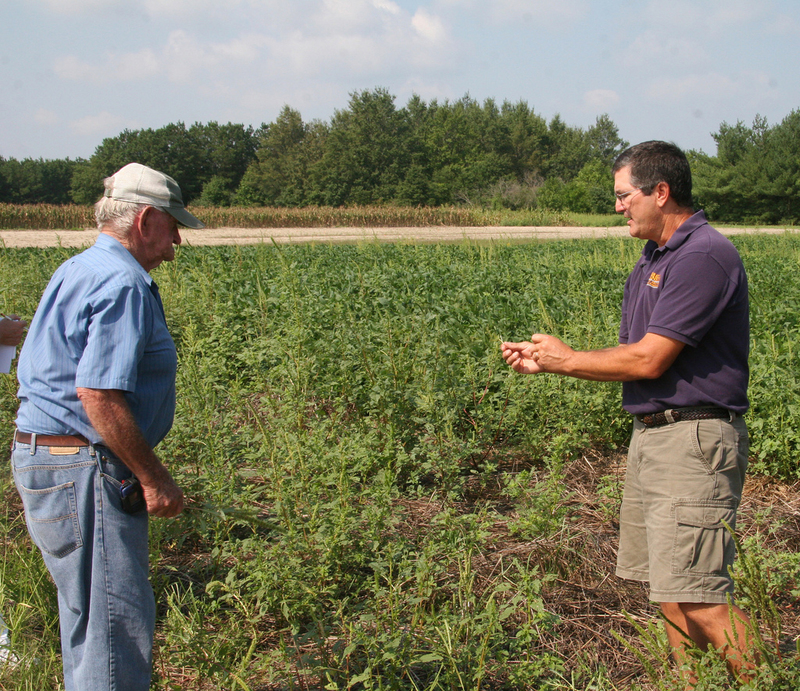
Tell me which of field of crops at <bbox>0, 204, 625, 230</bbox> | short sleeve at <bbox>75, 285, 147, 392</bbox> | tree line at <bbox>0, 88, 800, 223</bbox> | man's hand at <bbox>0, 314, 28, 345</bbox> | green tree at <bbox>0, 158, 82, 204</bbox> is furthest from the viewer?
green tree at <bbox>0, 158, 82, 204</bbox>

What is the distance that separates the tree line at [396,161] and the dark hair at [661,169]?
60.5m

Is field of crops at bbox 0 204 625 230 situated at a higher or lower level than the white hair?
higher

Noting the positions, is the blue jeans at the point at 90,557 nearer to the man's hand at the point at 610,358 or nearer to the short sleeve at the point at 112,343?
the short sleeve at the point at 112,343

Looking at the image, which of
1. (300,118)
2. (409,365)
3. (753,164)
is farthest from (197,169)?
(409,365)

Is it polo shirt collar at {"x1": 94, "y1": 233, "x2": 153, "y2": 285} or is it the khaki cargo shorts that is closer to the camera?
polo shirt collar at {"x1": 94, "y1": 233, "x2": 153, "y2": 285}

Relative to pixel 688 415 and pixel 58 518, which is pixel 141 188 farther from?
pixel 688 415

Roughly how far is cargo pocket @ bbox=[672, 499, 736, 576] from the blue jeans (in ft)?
6.33

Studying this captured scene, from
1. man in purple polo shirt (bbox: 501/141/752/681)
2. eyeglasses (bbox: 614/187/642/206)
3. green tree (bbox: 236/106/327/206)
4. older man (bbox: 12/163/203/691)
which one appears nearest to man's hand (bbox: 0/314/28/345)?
older man (bbox: 12/163/203/691)

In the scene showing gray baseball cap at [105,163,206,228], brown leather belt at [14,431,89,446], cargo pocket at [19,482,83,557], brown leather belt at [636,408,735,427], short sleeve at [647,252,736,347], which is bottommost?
cargo pocket at [19,482,83,557]

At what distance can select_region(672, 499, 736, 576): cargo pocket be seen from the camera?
7.77 feet

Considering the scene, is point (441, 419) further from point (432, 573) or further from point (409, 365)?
point (432, 573)

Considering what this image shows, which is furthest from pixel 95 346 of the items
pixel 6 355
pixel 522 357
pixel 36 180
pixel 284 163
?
pixel 36 180

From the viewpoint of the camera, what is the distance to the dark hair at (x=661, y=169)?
99.7 inches

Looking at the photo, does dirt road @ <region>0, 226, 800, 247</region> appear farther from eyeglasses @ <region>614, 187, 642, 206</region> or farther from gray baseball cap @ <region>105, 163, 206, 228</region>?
gray baseball cap @ <region>105, 163, 206, 228</region>
